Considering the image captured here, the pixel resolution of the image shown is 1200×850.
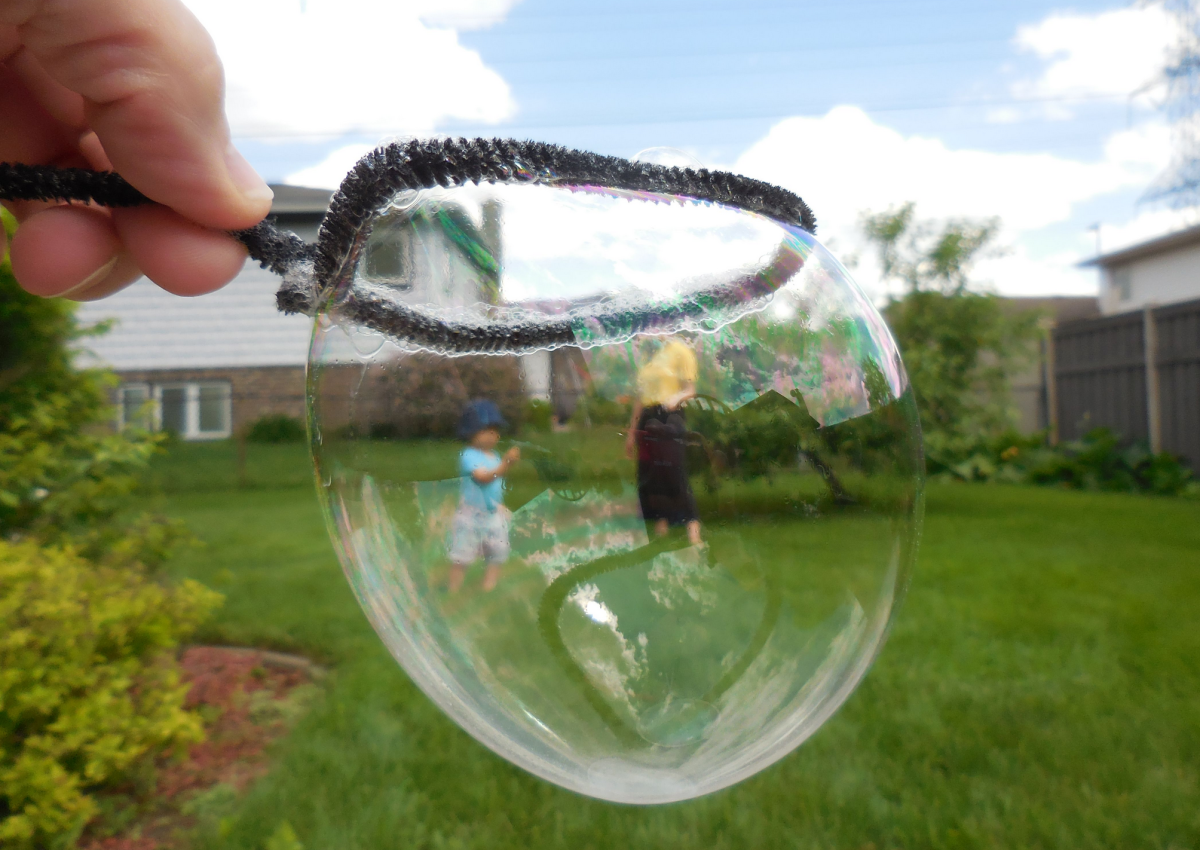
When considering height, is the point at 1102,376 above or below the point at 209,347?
below

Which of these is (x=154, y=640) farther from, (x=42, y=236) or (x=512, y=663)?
(x=512, y=663)

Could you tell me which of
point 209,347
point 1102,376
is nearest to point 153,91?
point 1102,376

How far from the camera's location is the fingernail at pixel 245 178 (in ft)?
Result: 4.05

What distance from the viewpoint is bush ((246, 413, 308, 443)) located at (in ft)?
33.8

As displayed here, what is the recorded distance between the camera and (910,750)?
9.96 feet

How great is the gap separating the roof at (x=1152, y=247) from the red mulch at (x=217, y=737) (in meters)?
19.6

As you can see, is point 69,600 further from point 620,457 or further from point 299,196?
point 299,196

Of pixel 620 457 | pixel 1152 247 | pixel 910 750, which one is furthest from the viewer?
pixel 1152 247

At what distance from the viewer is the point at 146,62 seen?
1174 mm

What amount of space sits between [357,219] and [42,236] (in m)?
0.77

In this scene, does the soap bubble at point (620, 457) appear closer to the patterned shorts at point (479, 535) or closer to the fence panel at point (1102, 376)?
the patterned shorts at point (479, 535)

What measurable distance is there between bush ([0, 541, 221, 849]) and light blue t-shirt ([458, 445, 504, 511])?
2343mm

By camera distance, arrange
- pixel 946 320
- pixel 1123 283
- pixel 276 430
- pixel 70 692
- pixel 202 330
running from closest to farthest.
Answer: pixel 70 692
pixel 946 320
pixel 276 430
pixel 202 330
pixel 1123 283

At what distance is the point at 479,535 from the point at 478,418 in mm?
151
